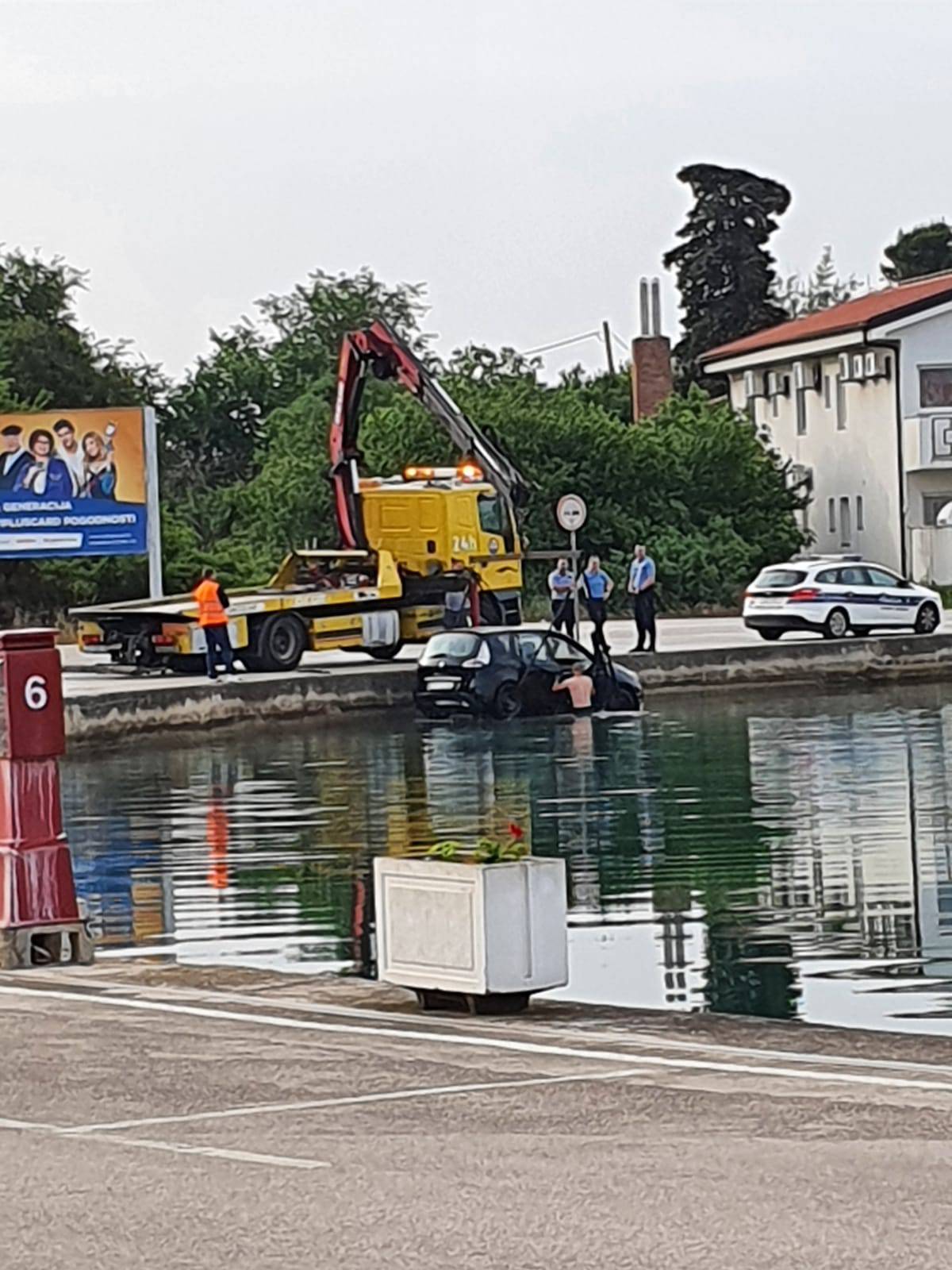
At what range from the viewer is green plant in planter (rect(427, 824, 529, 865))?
11625 millimetres

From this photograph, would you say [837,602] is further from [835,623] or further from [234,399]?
[234,399]

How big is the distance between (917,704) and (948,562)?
34.0 metres

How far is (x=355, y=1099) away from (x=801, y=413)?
68.5 m

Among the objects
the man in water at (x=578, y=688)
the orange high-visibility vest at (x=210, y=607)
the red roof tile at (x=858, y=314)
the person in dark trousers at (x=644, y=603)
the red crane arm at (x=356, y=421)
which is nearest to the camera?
the man in water at (x=578, y=688)

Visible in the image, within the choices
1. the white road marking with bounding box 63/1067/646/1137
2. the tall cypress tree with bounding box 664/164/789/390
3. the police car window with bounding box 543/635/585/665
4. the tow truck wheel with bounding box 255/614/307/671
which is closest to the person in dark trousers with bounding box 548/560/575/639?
the tow truck wheel with bounding box 255/614/307/671

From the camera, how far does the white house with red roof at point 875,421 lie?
2798 inches

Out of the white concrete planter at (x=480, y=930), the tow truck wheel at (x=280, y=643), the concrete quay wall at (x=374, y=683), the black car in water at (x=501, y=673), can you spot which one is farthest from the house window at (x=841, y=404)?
the white concrete planter at (x=480, y=930)

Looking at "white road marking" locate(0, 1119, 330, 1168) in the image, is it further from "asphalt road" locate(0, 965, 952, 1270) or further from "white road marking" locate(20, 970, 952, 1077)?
"white road marking" locate(20, 970, 952, 1077)

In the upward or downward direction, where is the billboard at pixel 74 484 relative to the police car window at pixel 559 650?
upward

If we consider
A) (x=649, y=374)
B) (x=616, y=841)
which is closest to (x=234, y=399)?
(x=649, y=374)

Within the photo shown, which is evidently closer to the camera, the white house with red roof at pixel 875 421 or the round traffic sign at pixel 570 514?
the round traffic sign at pixel 570 514

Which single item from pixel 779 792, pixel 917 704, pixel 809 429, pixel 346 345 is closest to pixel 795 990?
pixel 779 792

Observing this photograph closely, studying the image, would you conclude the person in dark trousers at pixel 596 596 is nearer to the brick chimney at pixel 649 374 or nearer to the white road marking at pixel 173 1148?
the white road marking at pixel 173 1148

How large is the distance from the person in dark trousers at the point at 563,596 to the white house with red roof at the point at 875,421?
26.7m
